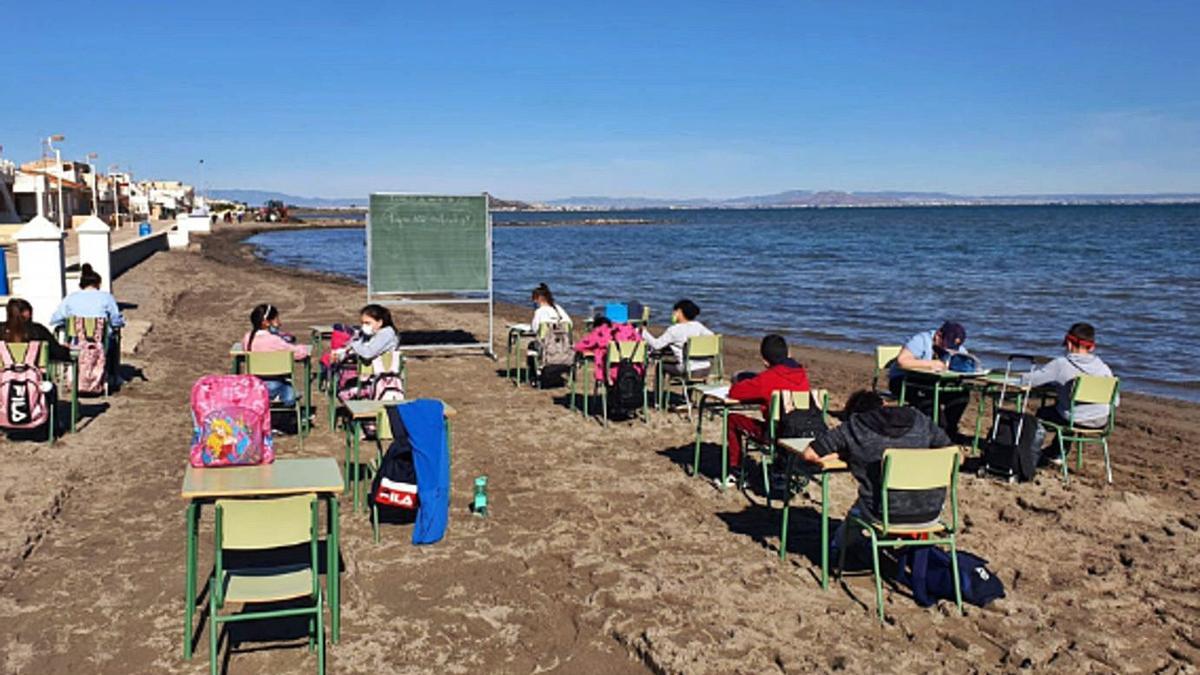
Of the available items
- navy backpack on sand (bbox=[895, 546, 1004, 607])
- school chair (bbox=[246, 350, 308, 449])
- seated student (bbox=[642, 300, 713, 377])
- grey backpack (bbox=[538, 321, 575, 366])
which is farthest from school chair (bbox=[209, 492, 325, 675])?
grey backpack (bbox=[538, 321, 575, 366])

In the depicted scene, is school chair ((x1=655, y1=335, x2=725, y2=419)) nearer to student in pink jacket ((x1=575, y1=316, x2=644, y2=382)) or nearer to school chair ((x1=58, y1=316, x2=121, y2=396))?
student in pink jacket ((x1=575, y1=316, x2=644, y2=382))

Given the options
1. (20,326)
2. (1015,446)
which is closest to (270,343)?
(20,326)

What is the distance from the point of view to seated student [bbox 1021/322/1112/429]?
7.22m

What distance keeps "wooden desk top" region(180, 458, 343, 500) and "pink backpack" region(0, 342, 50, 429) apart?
12.7ft

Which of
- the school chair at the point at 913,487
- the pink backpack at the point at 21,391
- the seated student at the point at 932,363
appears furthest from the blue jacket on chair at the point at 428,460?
the seated student at the point at 932,363

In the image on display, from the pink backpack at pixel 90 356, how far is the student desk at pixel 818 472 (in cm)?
678

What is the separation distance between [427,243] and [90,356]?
4.50 metres

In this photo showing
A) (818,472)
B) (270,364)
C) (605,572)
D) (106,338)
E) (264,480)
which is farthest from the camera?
(106,338)

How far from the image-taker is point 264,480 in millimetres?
4297

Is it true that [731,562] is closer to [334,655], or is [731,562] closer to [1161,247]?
[334,655]

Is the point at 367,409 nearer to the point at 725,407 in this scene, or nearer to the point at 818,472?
the point at 725,407

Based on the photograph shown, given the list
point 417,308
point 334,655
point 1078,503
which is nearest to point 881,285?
point 417,308

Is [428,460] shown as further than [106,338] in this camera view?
No

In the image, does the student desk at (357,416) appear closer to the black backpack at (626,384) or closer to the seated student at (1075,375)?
the black backpack at (626,384)
